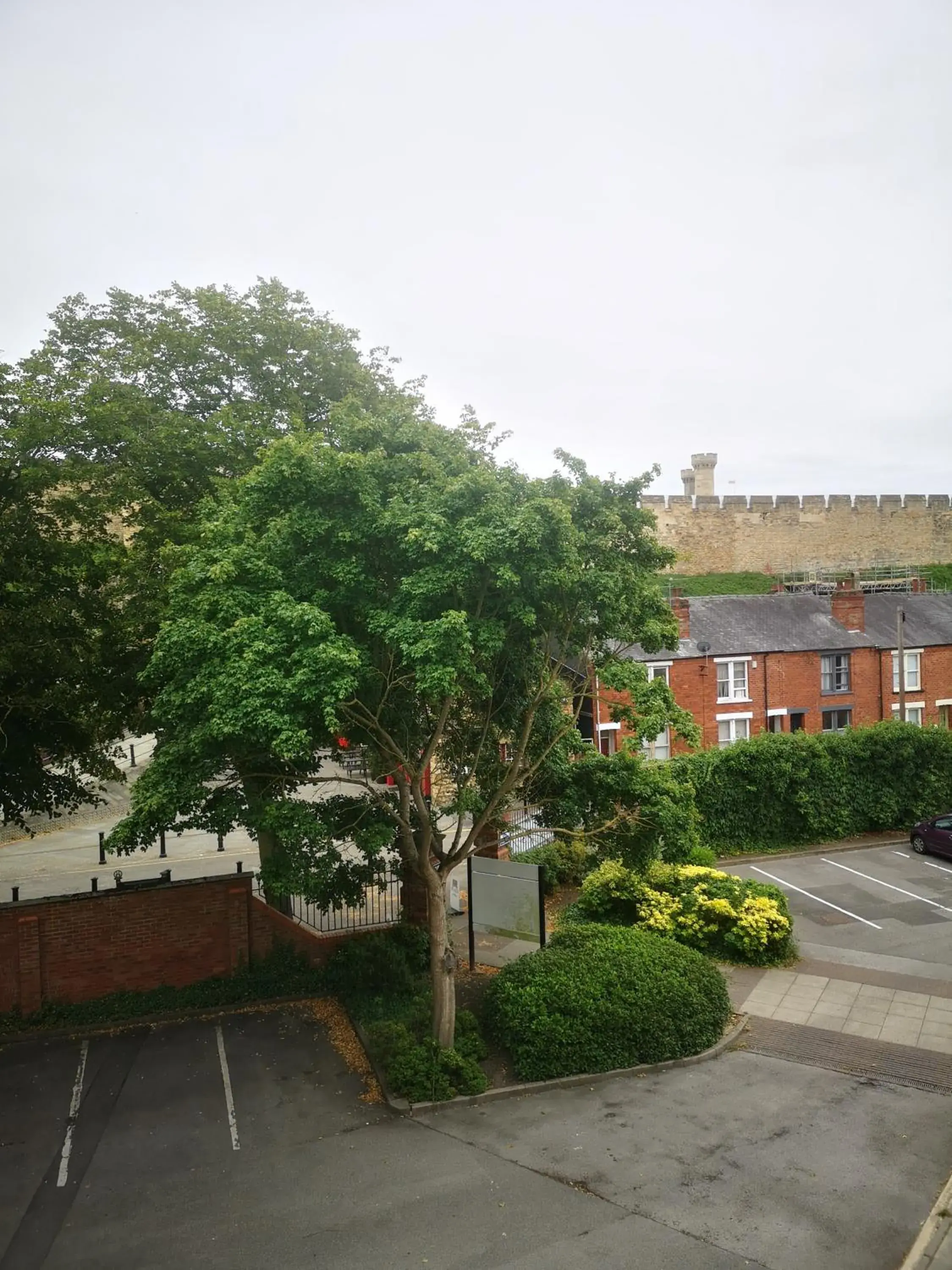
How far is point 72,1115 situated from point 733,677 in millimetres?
24816

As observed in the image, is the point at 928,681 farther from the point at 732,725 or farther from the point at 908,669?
the point at 732,725

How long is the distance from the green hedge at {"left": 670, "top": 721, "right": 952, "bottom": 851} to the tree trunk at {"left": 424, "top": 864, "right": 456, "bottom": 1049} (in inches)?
478

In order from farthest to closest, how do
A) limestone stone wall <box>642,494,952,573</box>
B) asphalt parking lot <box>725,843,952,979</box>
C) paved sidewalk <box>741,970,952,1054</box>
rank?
limestone stone wall <box>642,494,952,573</box>, asphalt parking lot <box>725,843,952,979</box>, paved sidewalk <box>741,970,952,1054</box>

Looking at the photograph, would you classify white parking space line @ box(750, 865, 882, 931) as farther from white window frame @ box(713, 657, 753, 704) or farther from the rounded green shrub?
white window frame @ box(713, 657, 753, 704)

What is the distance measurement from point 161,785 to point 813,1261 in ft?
28.1

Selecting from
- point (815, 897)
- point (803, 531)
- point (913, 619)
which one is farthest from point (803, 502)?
point (815, 897)

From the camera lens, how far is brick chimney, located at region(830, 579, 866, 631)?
33219 mm

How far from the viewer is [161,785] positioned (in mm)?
10742

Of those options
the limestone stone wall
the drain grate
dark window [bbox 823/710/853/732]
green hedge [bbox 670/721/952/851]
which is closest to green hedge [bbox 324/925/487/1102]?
the drain grate

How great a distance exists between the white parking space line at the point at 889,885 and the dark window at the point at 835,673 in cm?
1014

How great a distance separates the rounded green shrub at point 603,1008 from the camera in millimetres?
11555

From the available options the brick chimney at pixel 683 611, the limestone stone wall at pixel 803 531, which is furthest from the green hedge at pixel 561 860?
the limestone stone wall at pixel 803 531

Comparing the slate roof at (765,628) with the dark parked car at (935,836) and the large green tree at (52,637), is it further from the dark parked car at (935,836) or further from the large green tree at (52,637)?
the large green tree at (52,637)

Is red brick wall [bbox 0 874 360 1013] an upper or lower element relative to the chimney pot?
lower
